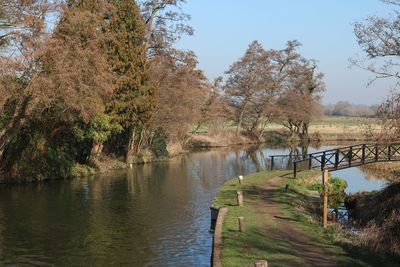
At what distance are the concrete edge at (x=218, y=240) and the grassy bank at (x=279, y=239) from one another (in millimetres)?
165

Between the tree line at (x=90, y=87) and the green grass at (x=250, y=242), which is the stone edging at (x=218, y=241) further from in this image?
the tree line at (x=90, y=87)

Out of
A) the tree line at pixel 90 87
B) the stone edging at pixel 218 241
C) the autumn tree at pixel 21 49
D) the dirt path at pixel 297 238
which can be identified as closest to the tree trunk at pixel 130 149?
the tree line at pixel 90 87

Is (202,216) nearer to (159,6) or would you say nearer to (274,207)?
(274,207)

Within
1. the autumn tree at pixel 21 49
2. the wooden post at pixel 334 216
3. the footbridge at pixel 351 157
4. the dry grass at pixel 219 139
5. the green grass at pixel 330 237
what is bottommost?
the wooden post at pixel 334 216

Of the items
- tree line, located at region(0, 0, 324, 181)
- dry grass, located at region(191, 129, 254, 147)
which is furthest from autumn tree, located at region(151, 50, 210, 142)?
dry grass, located at region(191, 129, 254, 147)

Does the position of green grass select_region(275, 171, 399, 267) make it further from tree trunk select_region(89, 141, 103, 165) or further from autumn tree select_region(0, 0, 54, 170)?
tree trunk select_region(89, 141, 103, 165)

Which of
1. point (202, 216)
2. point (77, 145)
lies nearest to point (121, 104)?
point (77, 145)

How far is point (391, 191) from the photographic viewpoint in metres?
23.1

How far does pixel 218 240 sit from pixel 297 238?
2994 millimetres

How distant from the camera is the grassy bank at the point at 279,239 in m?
14.9

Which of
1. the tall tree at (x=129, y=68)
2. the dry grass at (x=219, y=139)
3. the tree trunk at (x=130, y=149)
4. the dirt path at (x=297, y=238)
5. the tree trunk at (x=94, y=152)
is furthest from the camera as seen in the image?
the dry grass at (x=219, y=139)

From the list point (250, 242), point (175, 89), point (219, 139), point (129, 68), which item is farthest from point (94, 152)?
point (219, 139)

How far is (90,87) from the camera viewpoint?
3244 centimetres

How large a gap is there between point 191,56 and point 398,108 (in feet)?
120
